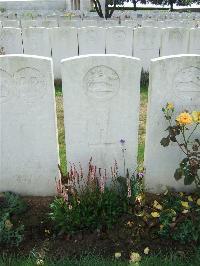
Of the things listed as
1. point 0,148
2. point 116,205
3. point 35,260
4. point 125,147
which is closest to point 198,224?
point 116,205

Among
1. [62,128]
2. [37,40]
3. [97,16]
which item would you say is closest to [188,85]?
[62,128]

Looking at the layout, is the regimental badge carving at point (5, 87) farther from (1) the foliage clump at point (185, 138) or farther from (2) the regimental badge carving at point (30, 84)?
(1) the foliage clump at point (185, 138)

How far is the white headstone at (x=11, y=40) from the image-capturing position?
8.45 meters

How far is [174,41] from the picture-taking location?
8172 millimetres

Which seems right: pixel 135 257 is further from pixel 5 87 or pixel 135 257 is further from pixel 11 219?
pixel 5 87

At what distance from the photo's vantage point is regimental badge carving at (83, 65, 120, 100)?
3469 millimetres

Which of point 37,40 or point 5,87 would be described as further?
point 37,40

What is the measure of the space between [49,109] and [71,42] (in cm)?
Answer: 506

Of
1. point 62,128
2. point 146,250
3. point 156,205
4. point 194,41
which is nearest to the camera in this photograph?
point 146,250

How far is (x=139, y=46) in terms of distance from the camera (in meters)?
8.42

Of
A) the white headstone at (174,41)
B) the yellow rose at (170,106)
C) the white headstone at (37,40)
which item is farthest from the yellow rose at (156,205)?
the white headstone at (37,40)

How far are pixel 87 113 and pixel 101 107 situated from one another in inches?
5.8

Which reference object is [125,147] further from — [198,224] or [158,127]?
[198,224]

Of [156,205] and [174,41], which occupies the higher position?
[174,41]
